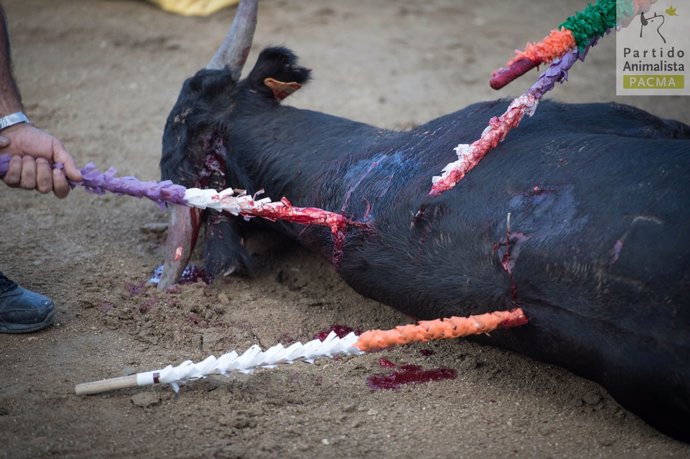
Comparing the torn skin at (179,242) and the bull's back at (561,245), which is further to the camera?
the torn skin at (179,242)

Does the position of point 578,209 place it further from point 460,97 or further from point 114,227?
point 460,97

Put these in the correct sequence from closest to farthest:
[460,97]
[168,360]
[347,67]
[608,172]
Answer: [608,172], [168,360], [460,97], [347,67]

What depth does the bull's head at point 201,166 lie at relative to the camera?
3080 millimetres

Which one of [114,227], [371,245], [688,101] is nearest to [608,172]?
[371,245]

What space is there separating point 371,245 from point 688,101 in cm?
314

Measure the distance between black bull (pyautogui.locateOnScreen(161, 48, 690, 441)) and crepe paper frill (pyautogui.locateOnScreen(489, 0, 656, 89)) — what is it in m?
0.19

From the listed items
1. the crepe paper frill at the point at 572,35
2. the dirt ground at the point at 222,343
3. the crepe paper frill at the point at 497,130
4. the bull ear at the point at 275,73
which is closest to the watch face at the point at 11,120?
the dirt ground at the point at 222,343

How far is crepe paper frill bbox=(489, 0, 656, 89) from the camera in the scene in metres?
2.61

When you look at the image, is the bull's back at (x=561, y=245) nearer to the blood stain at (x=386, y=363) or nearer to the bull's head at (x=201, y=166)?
the blood stain at (x=386, y=363)

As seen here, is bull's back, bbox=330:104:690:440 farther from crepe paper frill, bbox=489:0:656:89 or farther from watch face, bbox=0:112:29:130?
watch face, bbox=0:112:29:130

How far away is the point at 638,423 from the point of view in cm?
229

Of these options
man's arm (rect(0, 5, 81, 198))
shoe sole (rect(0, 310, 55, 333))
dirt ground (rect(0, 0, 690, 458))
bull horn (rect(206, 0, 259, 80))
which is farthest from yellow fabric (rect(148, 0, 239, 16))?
shoe sole (rect(0, 310, 55, 333))

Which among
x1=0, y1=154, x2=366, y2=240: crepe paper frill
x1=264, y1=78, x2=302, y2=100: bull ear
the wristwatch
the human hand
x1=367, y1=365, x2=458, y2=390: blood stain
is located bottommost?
x1=367, y1=365, x2=458, y2=390: blood stain

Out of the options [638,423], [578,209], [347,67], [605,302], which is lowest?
[638,423]
